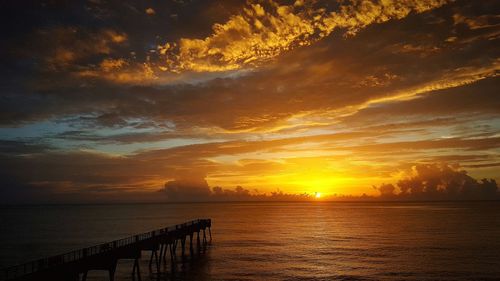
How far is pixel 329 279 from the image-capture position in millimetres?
46031

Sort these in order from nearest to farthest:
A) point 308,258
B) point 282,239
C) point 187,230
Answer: point 308,258, point 187,230, point 282,239

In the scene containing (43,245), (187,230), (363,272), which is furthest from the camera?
(43,245)

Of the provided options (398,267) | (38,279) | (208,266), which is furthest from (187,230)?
(38,279)

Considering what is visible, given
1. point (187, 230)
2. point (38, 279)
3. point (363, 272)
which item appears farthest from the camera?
point (187, 230)

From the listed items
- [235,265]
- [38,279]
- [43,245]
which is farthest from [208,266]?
[43,245]

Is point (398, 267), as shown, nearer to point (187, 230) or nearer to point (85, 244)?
point (187, 230)

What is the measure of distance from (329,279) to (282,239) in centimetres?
4481

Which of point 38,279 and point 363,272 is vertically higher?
point 38,279

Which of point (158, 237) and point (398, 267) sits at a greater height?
point (158, 237)

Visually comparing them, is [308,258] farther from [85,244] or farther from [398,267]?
[85,244]

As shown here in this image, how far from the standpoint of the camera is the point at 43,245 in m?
81.4

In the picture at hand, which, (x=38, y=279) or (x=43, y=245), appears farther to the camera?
(x=43, y=245)

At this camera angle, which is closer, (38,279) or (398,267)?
(38,279)

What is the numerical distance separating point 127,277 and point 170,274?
520 centimetres
